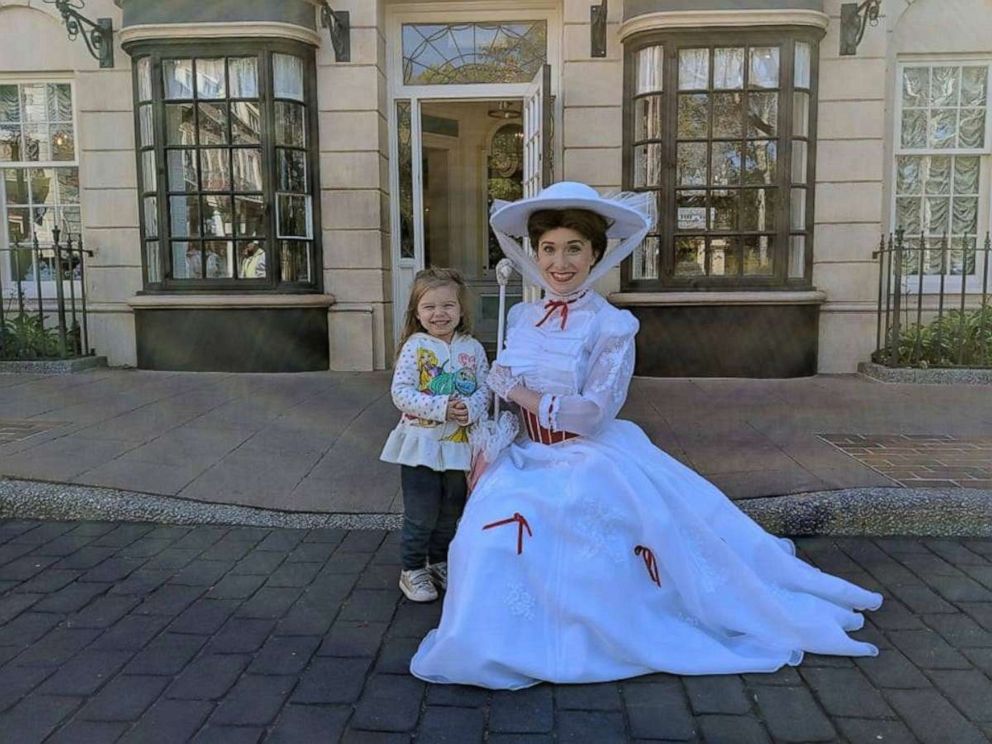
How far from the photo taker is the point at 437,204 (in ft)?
36.6

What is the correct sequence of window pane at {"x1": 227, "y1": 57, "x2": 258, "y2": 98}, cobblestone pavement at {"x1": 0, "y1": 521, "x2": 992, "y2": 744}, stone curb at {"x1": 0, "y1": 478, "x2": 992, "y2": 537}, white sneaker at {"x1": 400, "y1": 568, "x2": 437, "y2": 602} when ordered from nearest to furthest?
cobblestone pavement at {"x1": 0, "y1": 521, "x2": 992, "y2": 744} < white sneaker at {"x1": 400, "y1": 568, "x2": 437, "y2": 602} < stone curb at {"x1": 0, "y1": 478, "x2": 992, "y2": 537} < window pane at {"x1": 227, "y1": 57, "x2": 258, "y2": 98}

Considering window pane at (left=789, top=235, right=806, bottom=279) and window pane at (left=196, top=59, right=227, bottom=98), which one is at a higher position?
window pane at (left=196, top=59, right=227, bottom=98)

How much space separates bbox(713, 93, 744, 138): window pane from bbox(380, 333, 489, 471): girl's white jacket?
16.7 ft

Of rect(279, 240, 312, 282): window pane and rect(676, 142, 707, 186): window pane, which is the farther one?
rect(279, 240, 312, 282): window pane

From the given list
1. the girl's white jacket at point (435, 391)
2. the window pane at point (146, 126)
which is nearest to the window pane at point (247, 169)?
the window pane at point (146, 126)

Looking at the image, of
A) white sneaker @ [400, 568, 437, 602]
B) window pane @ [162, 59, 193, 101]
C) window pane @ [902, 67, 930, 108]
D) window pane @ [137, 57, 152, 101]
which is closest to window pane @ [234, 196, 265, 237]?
window pane @ [162, 59, 193, 101]

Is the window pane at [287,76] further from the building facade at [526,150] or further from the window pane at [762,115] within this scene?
the window pane at [762,115]

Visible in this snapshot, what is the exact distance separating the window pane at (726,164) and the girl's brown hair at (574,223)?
476 cm

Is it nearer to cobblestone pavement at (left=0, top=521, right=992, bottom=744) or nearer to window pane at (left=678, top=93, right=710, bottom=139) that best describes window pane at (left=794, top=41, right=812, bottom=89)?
window pane at (left=678, top=93, right=710, bottom=139)

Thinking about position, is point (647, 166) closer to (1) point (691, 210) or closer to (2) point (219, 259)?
(1) point (691, 210)

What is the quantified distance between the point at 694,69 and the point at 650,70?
15.1 inches

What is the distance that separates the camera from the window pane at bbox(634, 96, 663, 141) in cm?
716

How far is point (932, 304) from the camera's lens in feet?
25.2

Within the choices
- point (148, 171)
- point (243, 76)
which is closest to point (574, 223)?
point (243, 76)
